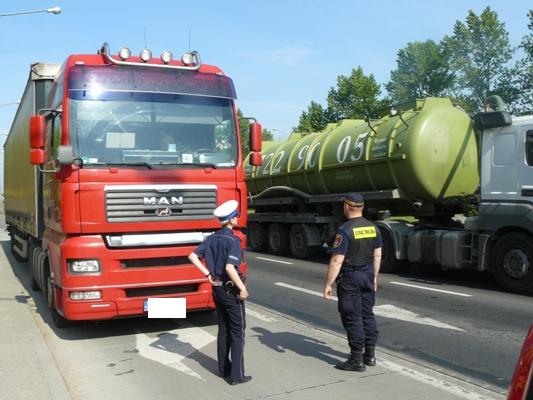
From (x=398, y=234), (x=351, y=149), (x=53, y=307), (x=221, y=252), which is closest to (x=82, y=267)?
(x=53, y=307)

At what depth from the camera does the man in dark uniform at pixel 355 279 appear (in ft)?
17.0

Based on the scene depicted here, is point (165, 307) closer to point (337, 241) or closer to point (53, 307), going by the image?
point (53, 307)

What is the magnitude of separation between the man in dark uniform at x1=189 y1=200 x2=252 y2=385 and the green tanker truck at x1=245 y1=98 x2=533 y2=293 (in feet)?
19.8

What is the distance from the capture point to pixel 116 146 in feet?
21.1

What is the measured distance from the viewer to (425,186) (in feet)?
37.0

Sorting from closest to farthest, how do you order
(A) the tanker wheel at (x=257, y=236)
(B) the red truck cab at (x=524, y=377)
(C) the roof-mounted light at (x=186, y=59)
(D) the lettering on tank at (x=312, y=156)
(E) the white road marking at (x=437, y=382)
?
(B) the red truck cab at (x=524, y=377)
(E) the white road marking at (x=437, y=382)
(C) the roof-mounted light at (x=186, y=59)
(D) the lettering on tank at (x=312, y=156)
(A) the tanker wheel at (x=257, y=236)

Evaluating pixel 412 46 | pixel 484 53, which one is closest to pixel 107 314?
pixel 484 53

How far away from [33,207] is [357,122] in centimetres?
849

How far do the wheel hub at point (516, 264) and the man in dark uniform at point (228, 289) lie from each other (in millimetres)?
6007

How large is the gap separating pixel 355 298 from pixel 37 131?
4.01 m

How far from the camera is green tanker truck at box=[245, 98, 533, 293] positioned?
9.57 metres

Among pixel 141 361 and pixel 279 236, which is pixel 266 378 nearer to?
pixel 141 361

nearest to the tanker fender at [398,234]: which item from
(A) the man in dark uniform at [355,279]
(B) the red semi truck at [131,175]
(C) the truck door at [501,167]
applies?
(C) the truck door at [501,167]

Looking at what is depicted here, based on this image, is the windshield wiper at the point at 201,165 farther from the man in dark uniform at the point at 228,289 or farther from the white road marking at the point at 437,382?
the white road marking at the point at 437,382
